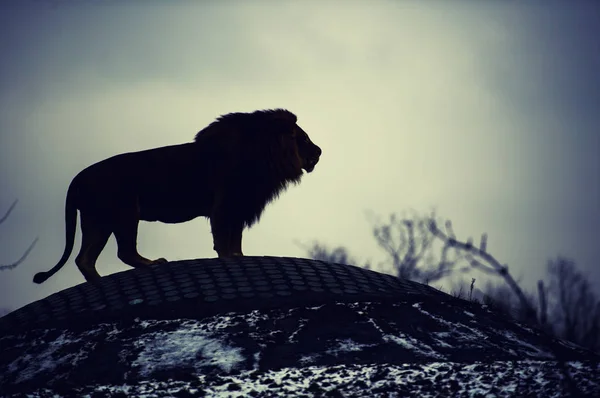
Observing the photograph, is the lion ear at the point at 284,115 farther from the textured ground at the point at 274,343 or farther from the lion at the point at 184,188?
the textured ground at the point at 274,343

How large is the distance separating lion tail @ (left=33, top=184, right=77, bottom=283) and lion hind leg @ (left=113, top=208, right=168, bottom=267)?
1.94ft

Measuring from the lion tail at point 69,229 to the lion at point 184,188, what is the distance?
0.01 meters

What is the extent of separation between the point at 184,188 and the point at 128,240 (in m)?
0.82

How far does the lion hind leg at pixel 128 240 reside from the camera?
Result: 853 cm

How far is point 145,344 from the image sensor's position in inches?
263

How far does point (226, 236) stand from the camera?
345 inches

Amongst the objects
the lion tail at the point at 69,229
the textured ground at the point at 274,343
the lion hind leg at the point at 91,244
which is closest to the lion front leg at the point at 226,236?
the textured ground at the point at 274,343

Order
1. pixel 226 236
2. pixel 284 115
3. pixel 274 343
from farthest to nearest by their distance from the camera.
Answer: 1. pixel 284 115
2. pixel 226 236
3. pixel 274 343

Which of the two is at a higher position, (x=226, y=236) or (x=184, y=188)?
(x=184, y=188)

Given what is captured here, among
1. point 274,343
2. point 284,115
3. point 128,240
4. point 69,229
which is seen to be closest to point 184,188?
point 128,240

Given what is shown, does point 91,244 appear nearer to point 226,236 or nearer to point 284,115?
point 226,236

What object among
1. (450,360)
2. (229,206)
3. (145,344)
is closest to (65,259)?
(229,206)

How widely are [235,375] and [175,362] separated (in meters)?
0.58

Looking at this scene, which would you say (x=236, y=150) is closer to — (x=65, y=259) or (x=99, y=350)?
(x=65, y=259)
